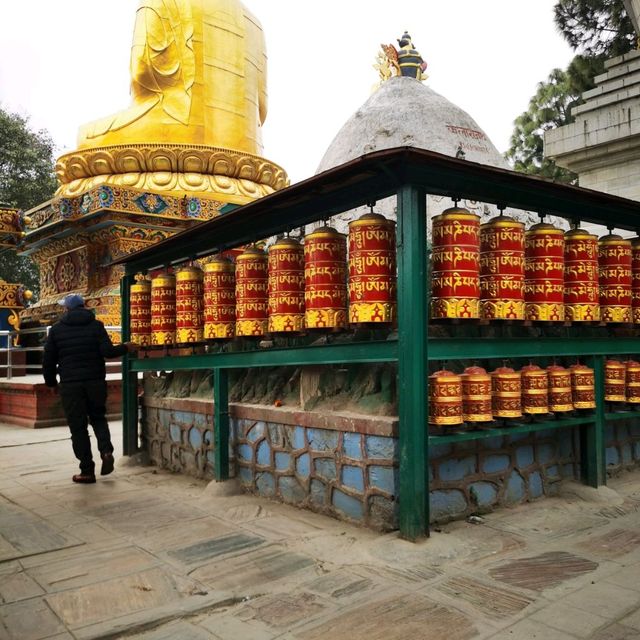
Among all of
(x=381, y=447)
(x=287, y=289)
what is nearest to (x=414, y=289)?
(x=381, y=447)

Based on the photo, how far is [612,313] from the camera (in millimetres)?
4520

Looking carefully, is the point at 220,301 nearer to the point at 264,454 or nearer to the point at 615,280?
the point at 264,454

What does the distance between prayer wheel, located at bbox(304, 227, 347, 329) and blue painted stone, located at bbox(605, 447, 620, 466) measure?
2429mm

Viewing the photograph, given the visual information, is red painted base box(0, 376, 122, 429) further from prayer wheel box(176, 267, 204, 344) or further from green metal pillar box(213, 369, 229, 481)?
green metal pillar box(213, 369, 229, 481)

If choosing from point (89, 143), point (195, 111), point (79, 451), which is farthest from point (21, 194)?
point (79, 451)

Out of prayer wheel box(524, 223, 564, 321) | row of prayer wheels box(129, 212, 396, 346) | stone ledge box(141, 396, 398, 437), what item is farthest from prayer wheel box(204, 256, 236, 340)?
prayer wheel box(524, 223, 564, 321)

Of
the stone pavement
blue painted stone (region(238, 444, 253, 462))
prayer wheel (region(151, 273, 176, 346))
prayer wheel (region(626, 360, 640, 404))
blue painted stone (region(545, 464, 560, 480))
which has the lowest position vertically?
the stone pavement

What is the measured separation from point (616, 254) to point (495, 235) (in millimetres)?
1234

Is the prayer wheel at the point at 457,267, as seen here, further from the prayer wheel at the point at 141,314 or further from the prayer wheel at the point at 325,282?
the prayer wheel at the point at 141,314

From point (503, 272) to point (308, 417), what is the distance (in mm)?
1520

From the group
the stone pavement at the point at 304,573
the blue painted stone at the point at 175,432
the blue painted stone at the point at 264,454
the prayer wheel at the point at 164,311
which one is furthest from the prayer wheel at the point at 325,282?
the blue painted stone at the point at 175,432

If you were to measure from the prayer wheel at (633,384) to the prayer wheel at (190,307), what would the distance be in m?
3.30

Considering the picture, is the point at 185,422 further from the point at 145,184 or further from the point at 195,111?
the point at 195,111

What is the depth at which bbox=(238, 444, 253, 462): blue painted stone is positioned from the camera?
4.69 metres
